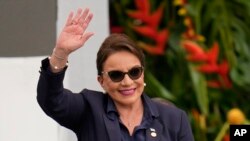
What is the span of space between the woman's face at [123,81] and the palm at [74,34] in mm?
109

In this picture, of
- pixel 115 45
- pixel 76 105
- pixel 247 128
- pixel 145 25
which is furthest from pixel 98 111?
pixel 145 25

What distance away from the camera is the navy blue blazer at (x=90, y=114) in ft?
6.26

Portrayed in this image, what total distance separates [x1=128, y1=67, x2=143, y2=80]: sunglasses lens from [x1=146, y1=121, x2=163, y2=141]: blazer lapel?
0.51 feet

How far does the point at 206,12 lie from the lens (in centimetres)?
398

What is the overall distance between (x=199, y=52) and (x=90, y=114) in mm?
1856

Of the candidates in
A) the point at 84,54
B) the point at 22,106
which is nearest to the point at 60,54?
the point at 22,106

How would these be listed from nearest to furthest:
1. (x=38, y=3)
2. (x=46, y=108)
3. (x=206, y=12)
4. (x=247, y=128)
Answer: (x=46, y=108), (x=247, y=128), (x=38, y=3), (x=206, y=12)

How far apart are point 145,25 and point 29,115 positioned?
1.15 m

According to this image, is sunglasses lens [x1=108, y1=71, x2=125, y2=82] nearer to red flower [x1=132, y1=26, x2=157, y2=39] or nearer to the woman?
the woman

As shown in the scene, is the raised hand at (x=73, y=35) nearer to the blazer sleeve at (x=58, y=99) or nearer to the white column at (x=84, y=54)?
the blazer sleeve at (x=58, y=99)

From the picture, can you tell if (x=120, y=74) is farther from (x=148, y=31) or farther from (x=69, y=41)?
(x=148, y=31)

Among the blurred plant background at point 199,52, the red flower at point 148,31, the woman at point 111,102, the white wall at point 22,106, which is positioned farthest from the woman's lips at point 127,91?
the red flower at point 148,31

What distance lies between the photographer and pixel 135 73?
1980 millimetres

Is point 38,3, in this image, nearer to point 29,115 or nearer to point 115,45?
point 29,115
